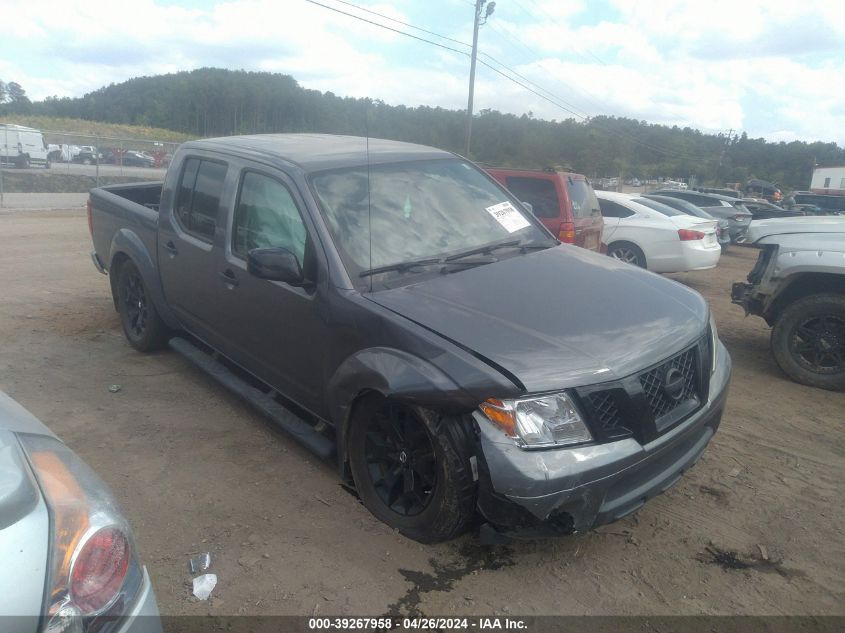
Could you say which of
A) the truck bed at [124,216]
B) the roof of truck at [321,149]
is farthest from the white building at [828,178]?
the roof of truck at [321,149]

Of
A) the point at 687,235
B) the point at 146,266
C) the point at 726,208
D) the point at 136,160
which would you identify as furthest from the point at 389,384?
the point at 136,160

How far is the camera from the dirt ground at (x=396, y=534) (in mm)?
2855

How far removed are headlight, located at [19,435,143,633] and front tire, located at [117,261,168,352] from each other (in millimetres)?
3774

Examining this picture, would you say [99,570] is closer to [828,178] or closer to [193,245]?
[193,245]

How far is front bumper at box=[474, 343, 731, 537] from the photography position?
2611 millimetres

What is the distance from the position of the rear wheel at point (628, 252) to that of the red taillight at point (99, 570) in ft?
31.8

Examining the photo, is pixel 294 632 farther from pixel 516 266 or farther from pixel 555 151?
pixel 555 151

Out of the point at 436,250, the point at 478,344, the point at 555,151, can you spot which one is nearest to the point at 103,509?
the point at 478,344

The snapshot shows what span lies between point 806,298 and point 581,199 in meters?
3.69

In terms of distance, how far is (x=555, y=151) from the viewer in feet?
86.3

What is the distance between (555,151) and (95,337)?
22.7 metres

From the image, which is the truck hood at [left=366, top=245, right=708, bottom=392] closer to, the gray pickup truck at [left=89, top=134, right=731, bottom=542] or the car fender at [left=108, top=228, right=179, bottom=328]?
the gray pickup truck at [left=89, top=134, right=731, bottom=542]

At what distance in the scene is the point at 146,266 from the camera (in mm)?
5230

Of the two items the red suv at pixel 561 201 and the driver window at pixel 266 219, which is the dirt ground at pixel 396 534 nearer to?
the driver window at pixel 266 219
